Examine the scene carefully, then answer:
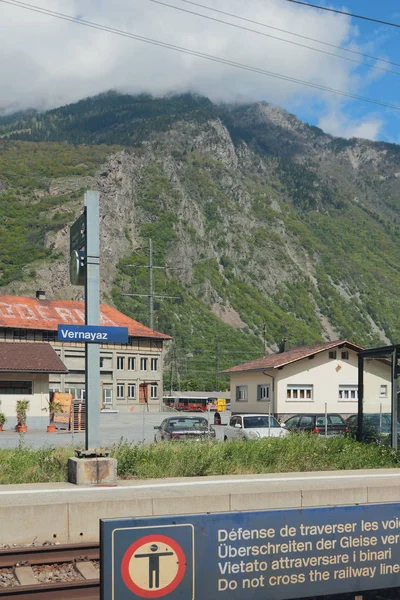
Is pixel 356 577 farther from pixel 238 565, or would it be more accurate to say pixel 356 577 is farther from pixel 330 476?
pixel 330 476

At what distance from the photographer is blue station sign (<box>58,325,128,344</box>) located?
39.7ft

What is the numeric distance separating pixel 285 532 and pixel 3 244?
13940 cm

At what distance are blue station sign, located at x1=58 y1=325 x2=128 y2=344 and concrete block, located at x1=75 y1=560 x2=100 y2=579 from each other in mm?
3798

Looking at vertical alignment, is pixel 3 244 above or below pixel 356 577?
above

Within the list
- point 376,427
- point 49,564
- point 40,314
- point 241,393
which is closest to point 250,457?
point 376,427

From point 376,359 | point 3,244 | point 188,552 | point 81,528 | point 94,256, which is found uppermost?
point 3,244

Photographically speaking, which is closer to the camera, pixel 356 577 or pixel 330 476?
pixel 356 577

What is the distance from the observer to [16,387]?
49062mm

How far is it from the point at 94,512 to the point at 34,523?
0.85 m

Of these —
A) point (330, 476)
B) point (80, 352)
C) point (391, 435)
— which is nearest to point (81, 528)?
point (330, 476)

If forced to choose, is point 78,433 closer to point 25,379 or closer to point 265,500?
point 25,379

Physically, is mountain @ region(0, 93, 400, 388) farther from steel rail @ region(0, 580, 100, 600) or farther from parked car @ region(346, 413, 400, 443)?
steel rail @ region(0, 580, 100, 600)

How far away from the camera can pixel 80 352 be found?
240ft

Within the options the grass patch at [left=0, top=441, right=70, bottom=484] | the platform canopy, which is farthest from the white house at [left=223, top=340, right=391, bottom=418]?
the grass patch at [left=0, top=441, right=70, bottom=484]
